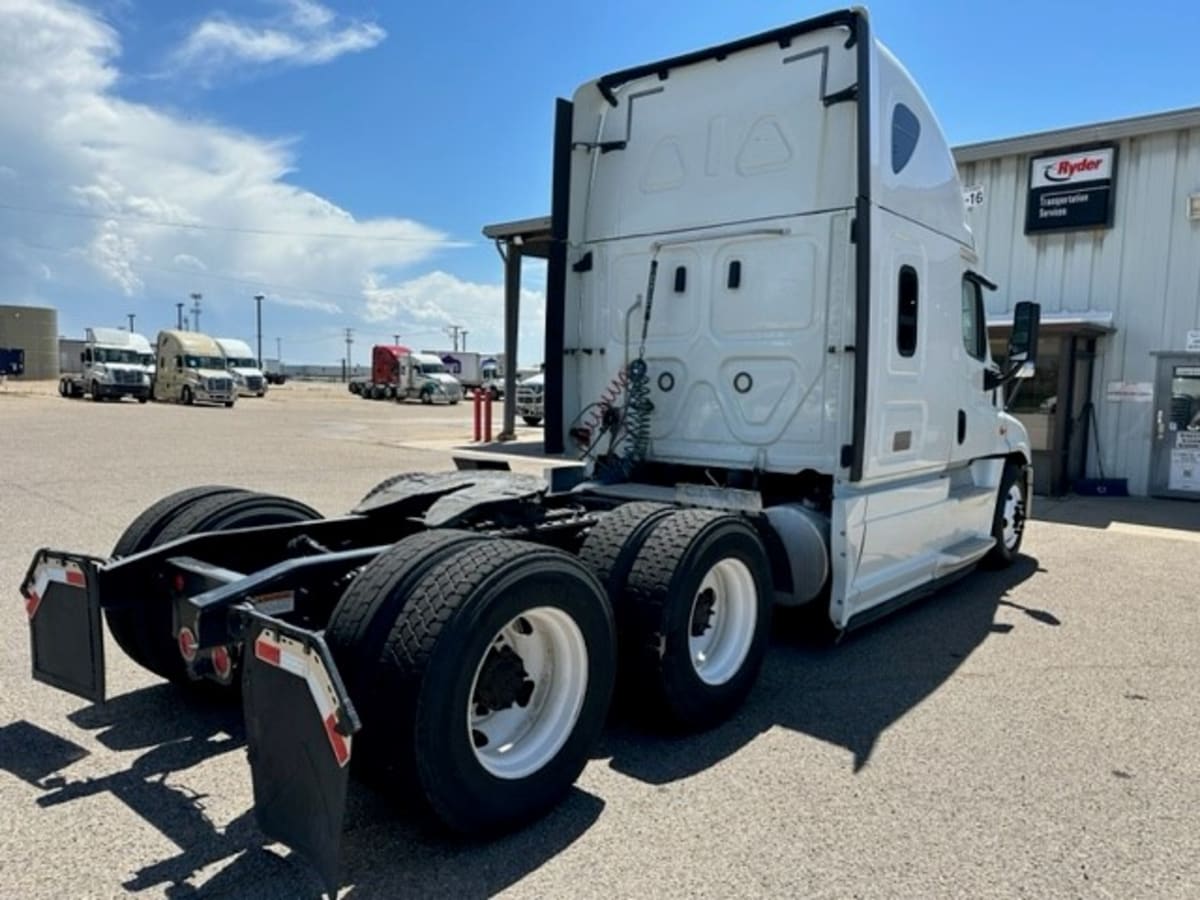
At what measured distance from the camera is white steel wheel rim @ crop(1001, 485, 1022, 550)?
23.9 ft

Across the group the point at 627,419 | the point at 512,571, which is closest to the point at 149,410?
the point at 627,419

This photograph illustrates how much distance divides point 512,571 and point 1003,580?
5713 millimetres

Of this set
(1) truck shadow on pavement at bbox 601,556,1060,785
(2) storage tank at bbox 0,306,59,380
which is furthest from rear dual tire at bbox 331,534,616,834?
(2) storage tank at bbox 0,306,59,380

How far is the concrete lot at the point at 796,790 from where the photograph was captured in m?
2.61

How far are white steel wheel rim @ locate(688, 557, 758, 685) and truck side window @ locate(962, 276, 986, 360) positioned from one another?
121 inches

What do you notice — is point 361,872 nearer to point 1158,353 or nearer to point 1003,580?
point 1003,580

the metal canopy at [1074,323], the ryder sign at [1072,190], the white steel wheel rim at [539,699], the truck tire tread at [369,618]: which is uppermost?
the ryder sign at [1072,190]

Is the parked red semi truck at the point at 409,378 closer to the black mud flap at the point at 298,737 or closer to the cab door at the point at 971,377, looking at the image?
the cab door at the point at 971,377

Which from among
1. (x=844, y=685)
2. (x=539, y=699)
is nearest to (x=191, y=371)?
(x=844, y=685)

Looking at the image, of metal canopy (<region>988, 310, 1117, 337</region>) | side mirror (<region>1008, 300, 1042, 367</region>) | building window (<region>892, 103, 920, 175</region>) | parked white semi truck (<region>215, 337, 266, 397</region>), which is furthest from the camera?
parked white semi truck (<region>215, 337, 266, 397</region>)

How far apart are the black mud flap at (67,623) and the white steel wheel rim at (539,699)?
153 centimetres

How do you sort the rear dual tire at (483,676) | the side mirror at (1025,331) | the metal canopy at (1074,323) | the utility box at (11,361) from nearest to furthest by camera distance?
1. the rear dual tire at (483,676)
2. the side mirror at (1025,331)
3. the metal canopy at (1074,323)
4. the utility box at (11,361)

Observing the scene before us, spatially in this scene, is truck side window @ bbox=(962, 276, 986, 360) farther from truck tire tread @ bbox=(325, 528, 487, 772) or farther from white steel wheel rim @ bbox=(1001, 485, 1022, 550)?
truck tire tread @ bbox=(325, 528, 487, 772)

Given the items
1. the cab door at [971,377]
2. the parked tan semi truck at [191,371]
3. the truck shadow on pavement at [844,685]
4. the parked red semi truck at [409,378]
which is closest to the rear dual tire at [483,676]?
the truck shadow on pavement at [844,685]
